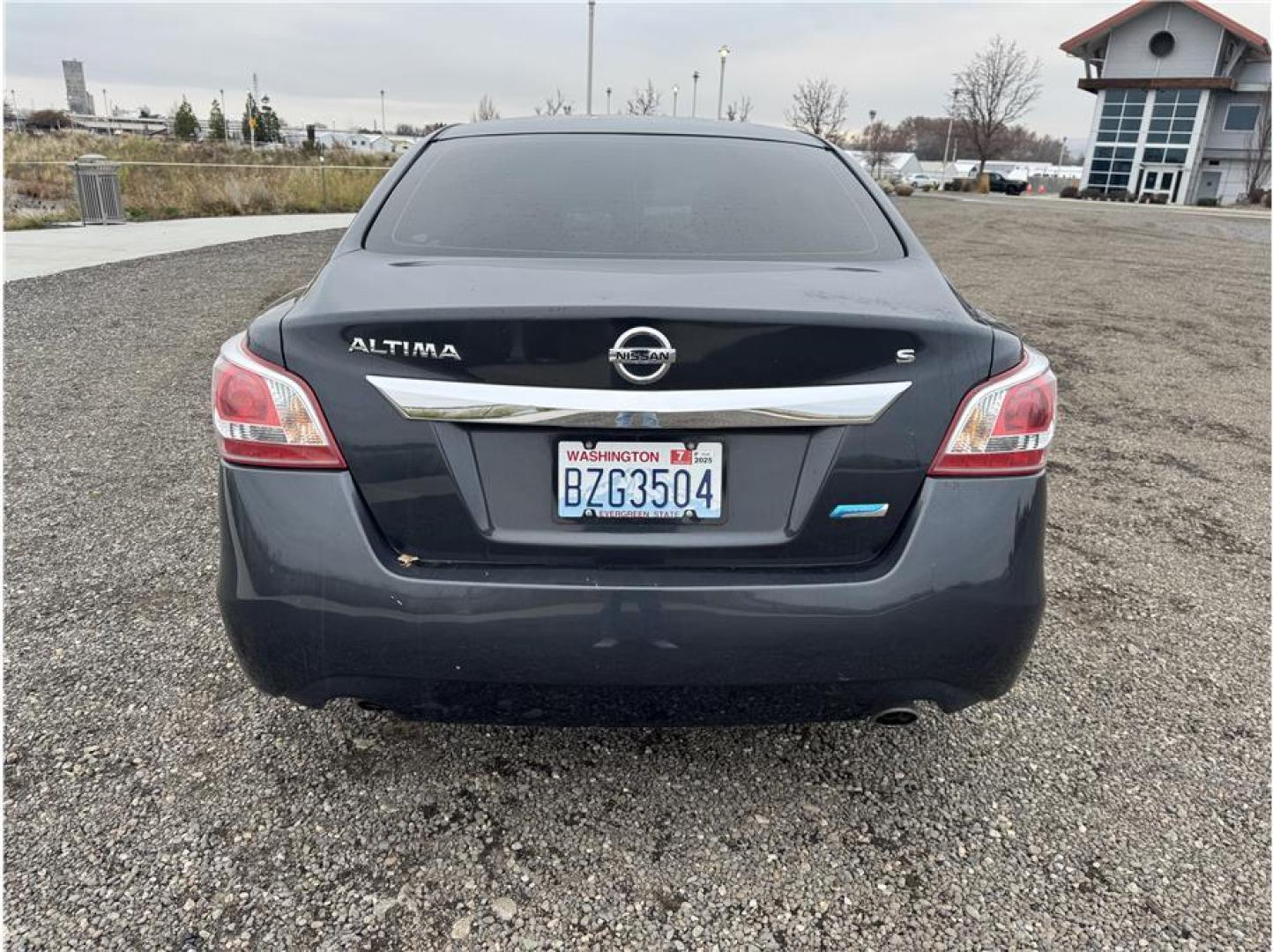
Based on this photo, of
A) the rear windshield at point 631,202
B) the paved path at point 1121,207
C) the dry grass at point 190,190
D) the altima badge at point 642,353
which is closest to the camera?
the altima badge at point 642,353

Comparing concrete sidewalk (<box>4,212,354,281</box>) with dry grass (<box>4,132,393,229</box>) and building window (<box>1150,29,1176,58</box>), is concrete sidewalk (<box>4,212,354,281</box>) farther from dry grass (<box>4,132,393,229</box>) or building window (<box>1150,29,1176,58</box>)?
building window (<box>1150,29,1176,58</box>)

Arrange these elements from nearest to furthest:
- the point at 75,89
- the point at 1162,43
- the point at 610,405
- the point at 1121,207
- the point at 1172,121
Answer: the point at 610,405 → the point at 1121,207 → the point at 1162,43 → the point at 1172,121 → the point at 75,89

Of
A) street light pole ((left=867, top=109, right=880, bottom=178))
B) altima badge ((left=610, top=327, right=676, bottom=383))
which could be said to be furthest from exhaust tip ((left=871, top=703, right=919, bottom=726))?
street light pole ((left=867, top=109, right=880, bottom=178))

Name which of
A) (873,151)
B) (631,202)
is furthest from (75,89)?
(631,202)

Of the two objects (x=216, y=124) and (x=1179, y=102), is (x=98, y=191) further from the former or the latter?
(x=1179, y=102)

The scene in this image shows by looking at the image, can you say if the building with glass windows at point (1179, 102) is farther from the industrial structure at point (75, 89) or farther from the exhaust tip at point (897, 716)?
the industrial structure at point (75, 89)

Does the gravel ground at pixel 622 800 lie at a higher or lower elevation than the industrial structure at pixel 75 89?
lower

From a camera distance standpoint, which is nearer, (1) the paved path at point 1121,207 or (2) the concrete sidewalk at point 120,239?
(2) the concrete sidewalk at point 120,239

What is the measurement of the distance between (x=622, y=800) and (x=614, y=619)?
2.32 ft

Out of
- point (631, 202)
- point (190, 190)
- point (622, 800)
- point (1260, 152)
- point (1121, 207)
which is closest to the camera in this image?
point (622, 800)

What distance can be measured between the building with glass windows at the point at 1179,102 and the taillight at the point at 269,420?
67.3 meters

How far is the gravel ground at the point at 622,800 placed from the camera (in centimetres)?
189

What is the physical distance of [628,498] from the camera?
178cm

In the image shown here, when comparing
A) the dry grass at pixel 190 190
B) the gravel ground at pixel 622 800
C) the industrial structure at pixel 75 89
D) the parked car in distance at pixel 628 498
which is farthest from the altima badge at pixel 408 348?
the industrial structure at pixel 75 89
